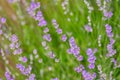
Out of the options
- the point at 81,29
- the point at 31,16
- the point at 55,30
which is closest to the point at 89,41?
the point at 81,29

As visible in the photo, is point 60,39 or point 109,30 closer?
point 109,30

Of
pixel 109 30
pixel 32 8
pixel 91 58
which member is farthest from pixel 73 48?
pixel 32 8

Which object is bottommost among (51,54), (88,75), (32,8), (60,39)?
(88,75)

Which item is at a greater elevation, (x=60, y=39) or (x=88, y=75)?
(x=60, y=39)

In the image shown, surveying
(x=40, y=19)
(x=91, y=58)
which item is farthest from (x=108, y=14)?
(x=40, y=19)

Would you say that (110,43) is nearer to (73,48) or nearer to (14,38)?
(73,48)

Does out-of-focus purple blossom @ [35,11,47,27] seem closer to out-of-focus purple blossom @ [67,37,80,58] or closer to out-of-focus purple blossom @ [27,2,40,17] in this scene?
out-of-focus purple blossom @ [27,2,40,17]

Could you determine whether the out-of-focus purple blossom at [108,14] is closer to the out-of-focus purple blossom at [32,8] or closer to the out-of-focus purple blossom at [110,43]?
the out-of-focus purple blossom at [110,43]

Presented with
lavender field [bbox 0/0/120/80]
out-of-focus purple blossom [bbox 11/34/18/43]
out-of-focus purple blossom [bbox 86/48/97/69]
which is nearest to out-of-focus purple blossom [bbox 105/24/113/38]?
lavender field [bbox 0/0/120/80]
